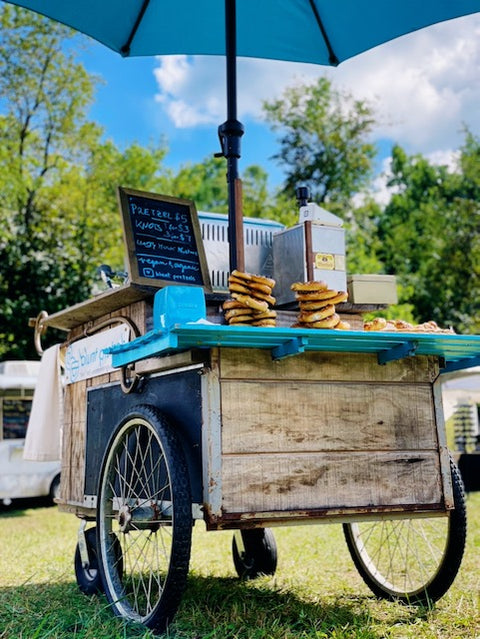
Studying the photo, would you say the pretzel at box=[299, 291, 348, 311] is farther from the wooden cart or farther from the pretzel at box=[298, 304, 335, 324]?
the wooden cart

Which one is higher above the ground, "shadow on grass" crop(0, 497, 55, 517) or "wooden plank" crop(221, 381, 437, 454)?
"wooden plank" crop(221, 381, 437, 454)

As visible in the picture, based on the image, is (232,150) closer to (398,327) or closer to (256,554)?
(398,327)

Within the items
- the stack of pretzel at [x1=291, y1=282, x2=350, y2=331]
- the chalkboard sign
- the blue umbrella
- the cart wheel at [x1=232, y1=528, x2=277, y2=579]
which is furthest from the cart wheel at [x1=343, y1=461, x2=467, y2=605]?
the blue umbrella

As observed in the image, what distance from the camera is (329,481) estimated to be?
2828mm

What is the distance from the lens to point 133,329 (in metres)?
3.48

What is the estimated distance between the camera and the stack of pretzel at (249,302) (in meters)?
2.96

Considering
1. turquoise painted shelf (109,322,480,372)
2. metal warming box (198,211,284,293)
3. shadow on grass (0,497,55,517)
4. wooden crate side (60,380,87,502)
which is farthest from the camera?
shadow on grass (0,497,55,517)

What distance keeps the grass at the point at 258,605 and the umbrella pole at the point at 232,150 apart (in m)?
1.59

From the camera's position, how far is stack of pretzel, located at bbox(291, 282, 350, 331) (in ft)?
9.69

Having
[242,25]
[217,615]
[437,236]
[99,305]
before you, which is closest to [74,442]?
[99,305]

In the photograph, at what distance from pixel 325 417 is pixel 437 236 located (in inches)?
887

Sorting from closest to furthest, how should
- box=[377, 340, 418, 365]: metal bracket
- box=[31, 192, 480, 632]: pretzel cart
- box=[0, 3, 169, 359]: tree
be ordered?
box=[31, 192, 480, 632]: pretzel cart → box=[377, 340, 418, 365]: metal bracket → box=[0, 3, 169, 359]: tree

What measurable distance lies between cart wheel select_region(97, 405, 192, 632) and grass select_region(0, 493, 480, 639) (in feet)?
0.36

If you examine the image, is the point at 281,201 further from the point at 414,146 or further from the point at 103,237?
the point at 414,146
